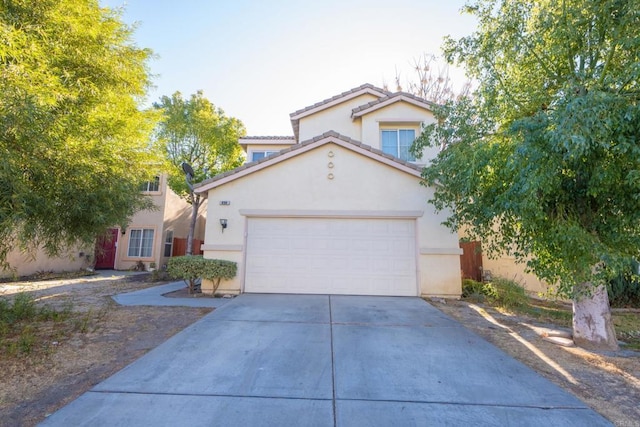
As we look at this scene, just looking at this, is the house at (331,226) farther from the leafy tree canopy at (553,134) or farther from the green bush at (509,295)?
the leafy tree canopy at (553,134)

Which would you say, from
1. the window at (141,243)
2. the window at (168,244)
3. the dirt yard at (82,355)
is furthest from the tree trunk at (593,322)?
the window at (141,243)

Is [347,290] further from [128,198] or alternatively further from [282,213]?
[128,198]

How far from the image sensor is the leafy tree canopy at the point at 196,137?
16.5 metres

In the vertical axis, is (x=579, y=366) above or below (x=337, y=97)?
below

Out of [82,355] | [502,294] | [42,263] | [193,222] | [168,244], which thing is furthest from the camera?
[168,244]

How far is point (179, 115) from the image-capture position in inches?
655

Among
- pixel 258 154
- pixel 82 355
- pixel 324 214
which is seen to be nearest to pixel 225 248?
pixel 324 214

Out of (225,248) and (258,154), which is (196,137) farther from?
(225,248)

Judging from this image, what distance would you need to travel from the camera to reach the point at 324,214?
28.7 ft

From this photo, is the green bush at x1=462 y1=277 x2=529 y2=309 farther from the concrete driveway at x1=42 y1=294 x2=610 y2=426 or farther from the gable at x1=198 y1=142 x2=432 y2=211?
the concrete driveway at x1=42 y1=294 x2=610 y2=426

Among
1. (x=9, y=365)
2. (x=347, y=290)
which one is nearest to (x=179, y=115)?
(x=347, y=290)

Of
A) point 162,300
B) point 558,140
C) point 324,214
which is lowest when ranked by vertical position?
point 162,300

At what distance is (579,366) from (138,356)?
6298 millimetres

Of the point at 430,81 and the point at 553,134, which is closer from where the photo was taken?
the point at 553,134
